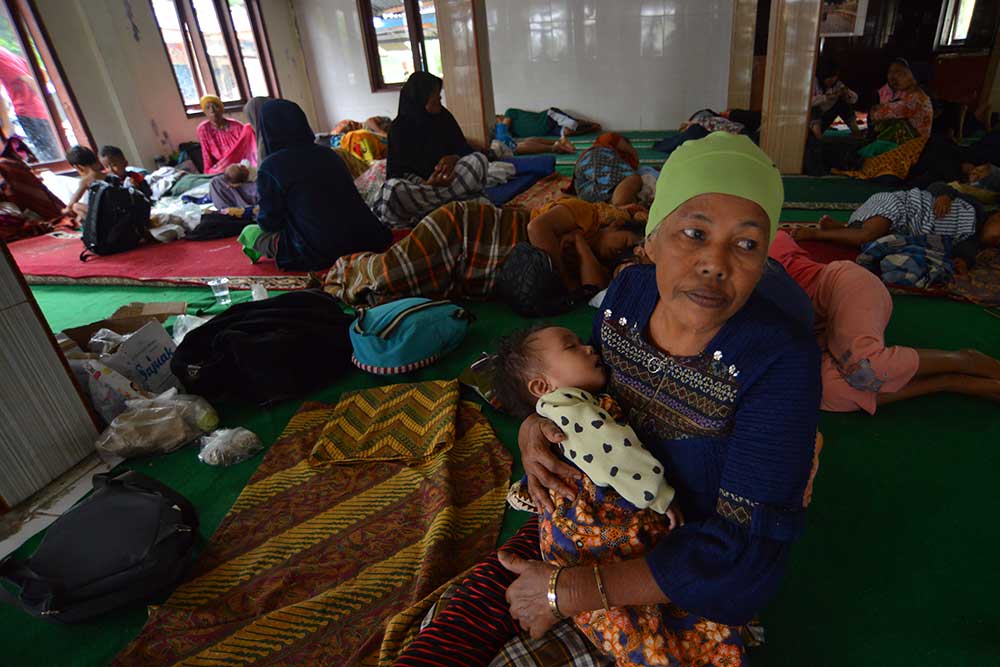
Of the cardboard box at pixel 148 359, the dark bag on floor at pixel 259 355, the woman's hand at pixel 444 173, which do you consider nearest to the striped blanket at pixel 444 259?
the dark bag on floor at pixel 259 355

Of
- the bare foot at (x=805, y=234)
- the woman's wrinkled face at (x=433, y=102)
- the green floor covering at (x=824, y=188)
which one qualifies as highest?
the woman's wrinkled face at (x=433, y=102)

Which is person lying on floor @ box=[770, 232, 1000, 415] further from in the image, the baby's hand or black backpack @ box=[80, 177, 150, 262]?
A: black backpack @ box=[80, 177, 150, 262]

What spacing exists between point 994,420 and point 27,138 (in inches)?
333

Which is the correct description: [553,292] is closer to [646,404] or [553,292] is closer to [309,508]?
[309,508]

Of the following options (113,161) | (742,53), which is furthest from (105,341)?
(742,53)

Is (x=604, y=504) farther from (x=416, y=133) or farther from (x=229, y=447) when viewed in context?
(x=416, y=133)

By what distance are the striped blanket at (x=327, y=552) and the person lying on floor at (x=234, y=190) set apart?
155 inches

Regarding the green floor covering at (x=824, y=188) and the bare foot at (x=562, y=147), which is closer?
the green floor covering at (x=824, y=188)

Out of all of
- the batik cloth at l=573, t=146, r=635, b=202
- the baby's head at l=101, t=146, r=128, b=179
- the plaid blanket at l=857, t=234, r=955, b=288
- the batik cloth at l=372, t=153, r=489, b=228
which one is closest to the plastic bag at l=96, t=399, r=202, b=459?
the batik cloth at l=372, t=153, r=489, b=228

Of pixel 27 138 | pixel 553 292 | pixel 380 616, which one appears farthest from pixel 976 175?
pixel 27 138

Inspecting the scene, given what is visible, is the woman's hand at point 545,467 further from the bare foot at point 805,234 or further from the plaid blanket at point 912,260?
the bare foot at point 805,234

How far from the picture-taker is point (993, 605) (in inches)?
49.3

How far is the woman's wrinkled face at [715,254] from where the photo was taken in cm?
78

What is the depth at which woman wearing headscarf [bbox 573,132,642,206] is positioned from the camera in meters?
3.73
